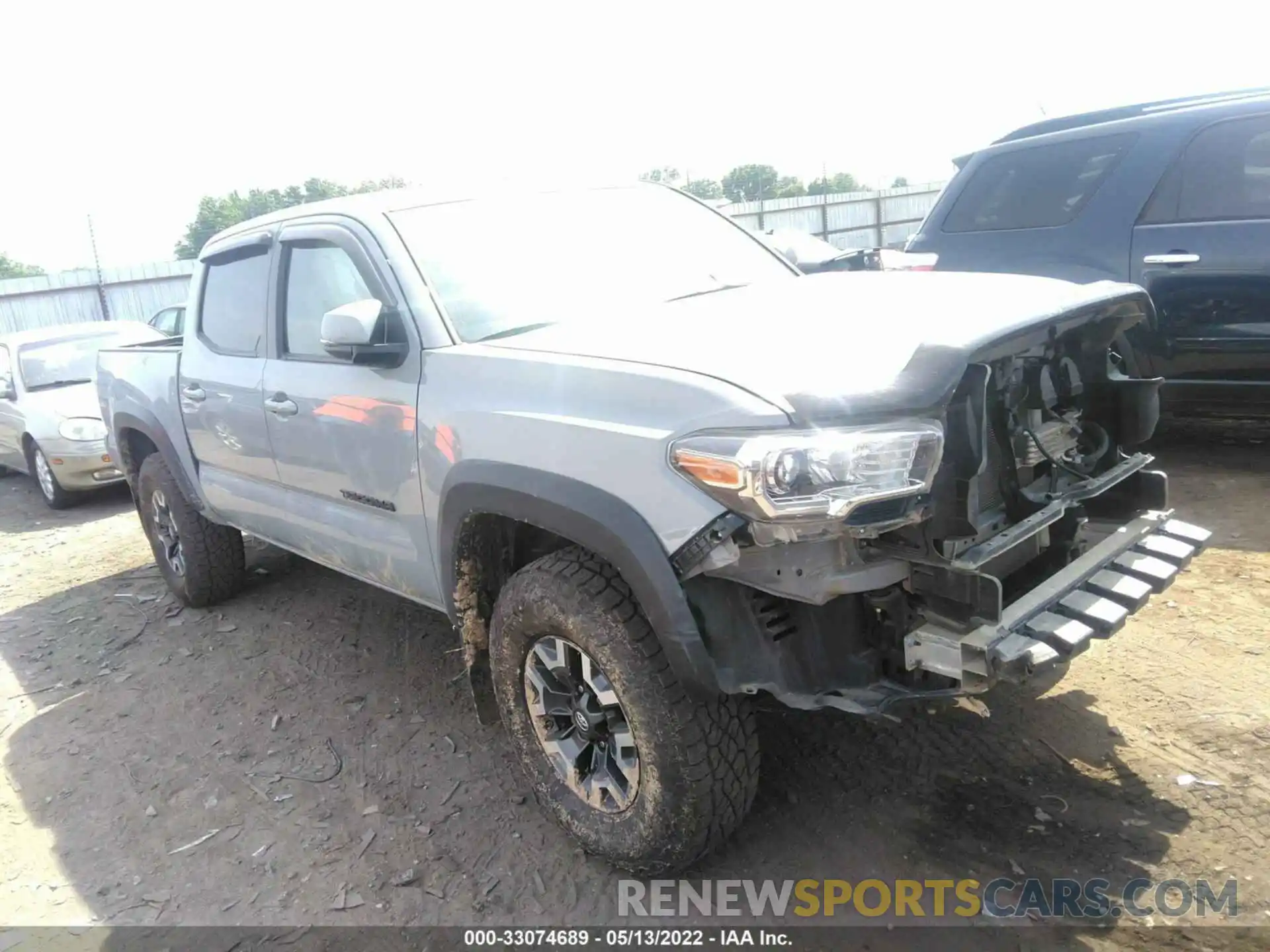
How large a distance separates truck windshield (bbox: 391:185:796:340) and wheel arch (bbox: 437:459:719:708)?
59 centimetres

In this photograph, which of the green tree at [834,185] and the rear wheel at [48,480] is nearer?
the rear wheel at [48,480]

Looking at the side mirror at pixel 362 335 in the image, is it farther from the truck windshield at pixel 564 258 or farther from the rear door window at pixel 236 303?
the rear door window at pixel 236 303

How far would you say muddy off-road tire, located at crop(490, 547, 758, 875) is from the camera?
98.0 inches

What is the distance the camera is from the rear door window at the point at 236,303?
168 inches

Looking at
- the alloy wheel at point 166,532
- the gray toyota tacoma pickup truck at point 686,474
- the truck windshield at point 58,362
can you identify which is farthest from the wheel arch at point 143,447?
the truck windshield at point 58,362

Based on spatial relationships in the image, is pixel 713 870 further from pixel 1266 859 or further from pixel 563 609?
pixel 1266 859

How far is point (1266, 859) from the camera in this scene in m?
2.51

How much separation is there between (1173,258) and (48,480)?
8.82 m

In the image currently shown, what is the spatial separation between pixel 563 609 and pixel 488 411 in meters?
0.63

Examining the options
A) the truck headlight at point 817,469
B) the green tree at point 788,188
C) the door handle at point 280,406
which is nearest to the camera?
the truck headlight at point 817,469

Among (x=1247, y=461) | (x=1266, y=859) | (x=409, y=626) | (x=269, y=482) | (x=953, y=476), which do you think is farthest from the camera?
(x=1247, y=461)

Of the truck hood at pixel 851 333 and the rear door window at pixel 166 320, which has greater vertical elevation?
the truck hood at pixel 851 333

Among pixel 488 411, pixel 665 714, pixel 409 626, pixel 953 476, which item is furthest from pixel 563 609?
pixel 409 626

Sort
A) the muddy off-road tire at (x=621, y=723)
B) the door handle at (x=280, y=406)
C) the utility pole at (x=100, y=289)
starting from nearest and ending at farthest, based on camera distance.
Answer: the muddy off-road tire at (x=621, y=723), the door handle at (x=280, y=406), the utility pole at (x=100, y=289)
